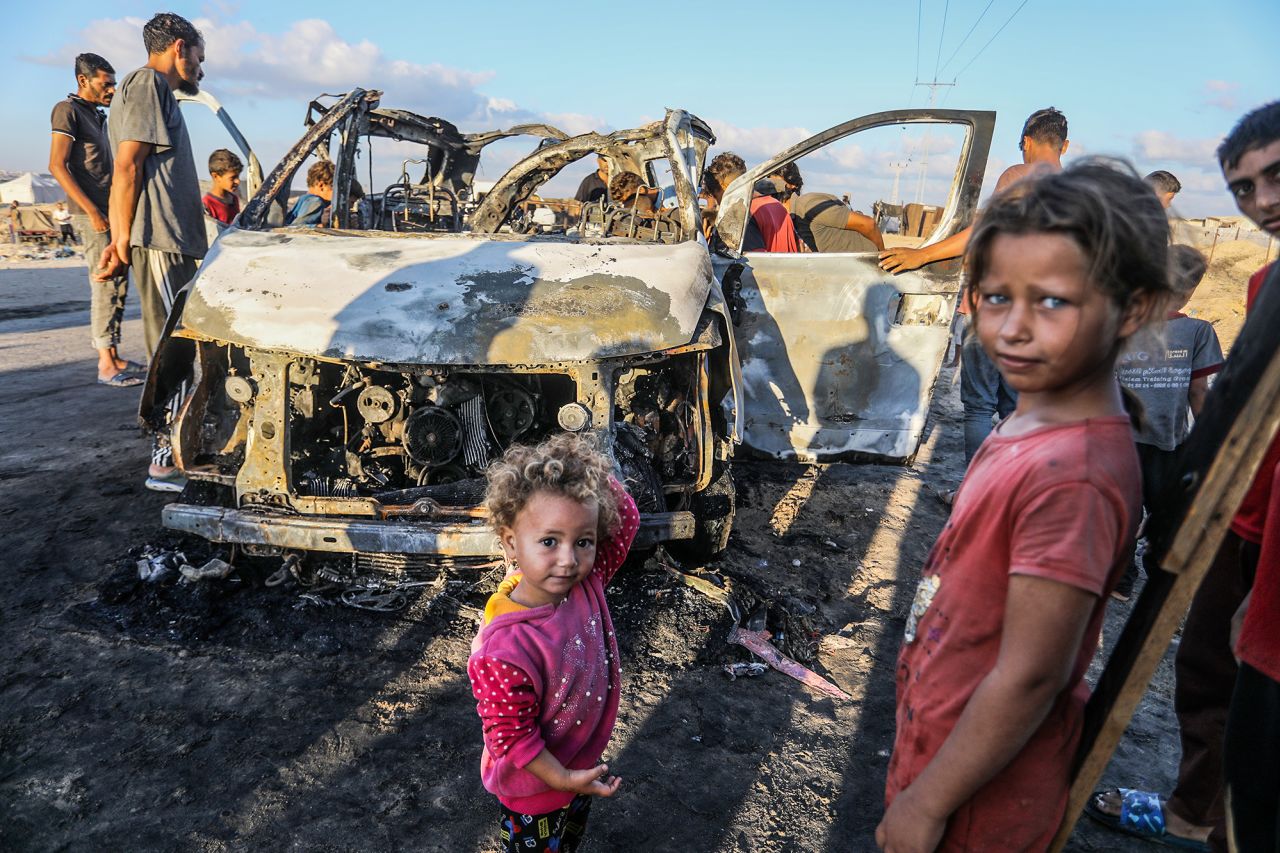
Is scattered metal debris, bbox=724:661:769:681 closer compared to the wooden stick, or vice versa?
the wooden stick

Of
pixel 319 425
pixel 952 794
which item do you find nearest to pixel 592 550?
pixel 952 794

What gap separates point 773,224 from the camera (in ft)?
16.9

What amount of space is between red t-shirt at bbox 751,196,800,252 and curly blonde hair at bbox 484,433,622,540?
3.94 m

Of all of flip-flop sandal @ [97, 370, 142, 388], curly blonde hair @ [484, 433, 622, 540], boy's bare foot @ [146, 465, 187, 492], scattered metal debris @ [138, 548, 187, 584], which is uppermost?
curly blonde hair @ [484, 433, 622, 540]

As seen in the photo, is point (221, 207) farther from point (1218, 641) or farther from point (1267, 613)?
point (1267, 613)

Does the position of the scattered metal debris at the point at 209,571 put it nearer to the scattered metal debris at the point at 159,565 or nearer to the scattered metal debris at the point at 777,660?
the scattered metal debris at the point at 159,565

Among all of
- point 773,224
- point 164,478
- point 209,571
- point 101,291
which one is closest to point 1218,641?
point 209,571

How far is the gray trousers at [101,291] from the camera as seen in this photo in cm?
514

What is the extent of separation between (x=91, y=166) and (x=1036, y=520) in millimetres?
6293

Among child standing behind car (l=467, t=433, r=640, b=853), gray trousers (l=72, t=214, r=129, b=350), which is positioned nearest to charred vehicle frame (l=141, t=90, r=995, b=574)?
child standing behind car (l=467, t=433, r=640, b=853)

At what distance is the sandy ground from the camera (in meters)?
2.21

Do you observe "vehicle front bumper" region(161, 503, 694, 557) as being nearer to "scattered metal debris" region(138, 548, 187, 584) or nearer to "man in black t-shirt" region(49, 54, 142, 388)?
"scattered metal debris" region(138, 548, 187, 584)

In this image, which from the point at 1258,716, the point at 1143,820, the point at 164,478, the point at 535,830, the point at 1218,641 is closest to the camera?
the point at 1258,716

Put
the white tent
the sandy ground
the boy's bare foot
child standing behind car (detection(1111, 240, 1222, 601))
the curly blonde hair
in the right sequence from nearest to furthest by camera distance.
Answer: the curly blonde hair
the sandy ground
child standing behind car (detection(1111, 240, 1222, 601))
the boy's bare foot
the white tent
